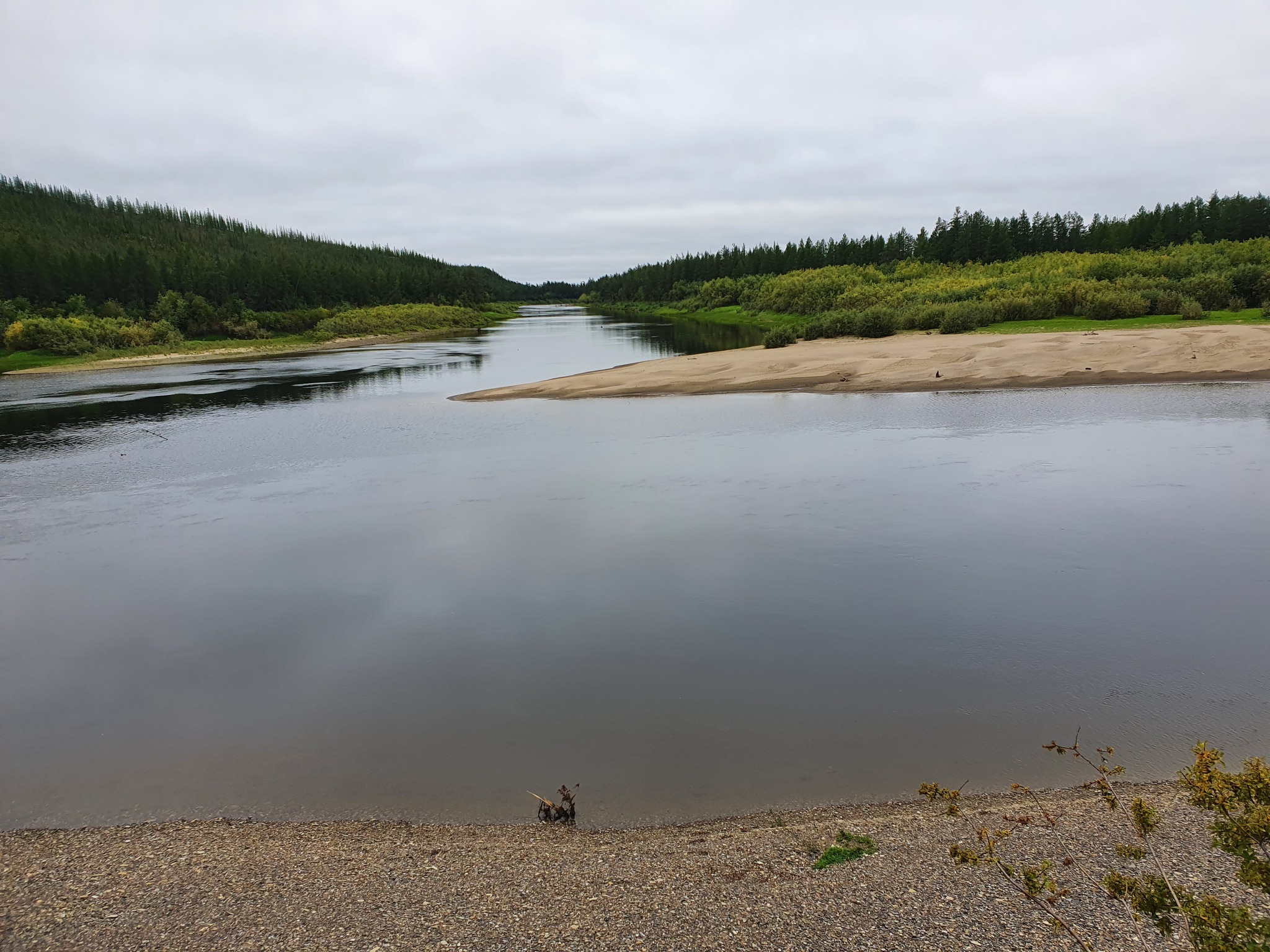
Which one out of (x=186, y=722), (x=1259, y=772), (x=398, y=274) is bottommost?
(x=186, y=722)

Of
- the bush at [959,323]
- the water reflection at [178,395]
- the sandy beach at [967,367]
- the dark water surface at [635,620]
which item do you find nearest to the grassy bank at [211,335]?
the water reflection at [178,395]

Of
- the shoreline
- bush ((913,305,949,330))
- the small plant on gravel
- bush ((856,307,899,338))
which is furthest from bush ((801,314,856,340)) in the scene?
the shoreline

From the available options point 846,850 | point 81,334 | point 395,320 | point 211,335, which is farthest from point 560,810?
point 395,320

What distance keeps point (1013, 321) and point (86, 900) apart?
51245 millimetres

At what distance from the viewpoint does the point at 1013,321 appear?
46.7 metres

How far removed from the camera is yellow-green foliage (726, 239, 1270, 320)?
43031 mm

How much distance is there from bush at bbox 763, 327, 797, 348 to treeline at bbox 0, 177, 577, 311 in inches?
2841

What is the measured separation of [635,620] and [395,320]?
103962 millimetres

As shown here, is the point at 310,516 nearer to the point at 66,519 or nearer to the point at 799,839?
the point at 66,519

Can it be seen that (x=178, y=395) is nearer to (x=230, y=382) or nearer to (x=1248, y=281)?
(x=230, y=382)

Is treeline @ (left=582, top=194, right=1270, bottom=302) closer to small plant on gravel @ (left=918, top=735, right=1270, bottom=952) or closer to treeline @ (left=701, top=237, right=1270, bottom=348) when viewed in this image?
treeline @ (left=701, top=237, right=1270, bottom=348)

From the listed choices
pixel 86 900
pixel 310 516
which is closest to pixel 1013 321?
pixel 310 516

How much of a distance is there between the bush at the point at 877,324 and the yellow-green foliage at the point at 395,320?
68.7 m

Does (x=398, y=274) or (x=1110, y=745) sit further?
(x=398, y=274)
